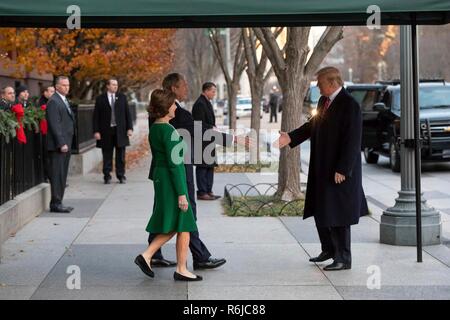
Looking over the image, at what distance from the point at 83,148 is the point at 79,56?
3773 mm

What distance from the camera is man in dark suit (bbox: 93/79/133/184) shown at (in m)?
15.7

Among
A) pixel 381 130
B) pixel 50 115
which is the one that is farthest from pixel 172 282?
pixel 381 130

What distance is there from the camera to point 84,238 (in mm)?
9859

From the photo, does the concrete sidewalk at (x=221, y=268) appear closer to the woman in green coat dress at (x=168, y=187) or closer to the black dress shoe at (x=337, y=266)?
the black dress shoe at (x=337, y=266)

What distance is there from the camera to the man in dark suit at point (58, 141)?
38.7 feet

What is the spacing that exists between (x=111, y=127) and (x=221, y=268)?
8.13 m

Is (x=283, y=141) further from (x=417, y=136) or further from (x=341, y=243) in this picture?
(x=417, y=136)

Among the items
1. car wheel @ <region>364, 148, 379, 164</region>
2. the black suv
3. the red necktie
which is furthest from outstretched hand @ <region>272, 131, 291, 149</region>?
car wheel @ <region>364, 148, 379, 164</region>

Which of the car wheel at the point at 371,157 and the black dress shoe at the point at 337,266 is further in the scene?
the car wheel at the point at 371,157

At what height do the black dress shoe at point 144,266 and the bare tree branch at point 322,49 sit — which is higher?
the bare tree branch at point 322,49

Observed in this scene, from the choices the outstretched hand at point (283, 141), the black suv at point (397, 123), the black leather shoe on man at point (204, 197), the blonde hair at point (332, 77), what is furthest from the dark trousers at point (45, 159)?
the black suv at point (397, 123)

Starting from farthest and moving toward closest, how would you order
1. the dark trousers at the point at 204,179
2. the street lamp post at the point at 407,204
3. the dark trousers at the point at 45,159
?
the dark trousers at the point at 204,179 < the dark trousers at the point at 45,159 < the street lamp post at the point at 407,204

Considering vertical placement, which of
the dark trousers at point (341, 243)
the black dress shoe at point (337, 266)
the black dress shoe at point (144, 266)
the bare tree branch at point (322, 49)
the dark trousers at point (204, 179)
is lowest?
the black dress shoe at point (337, 266)

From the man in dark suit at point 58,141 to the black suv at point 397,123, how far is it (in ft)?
23.9
